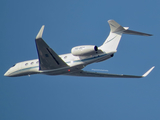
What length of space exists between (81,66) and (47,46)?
16.9 feet

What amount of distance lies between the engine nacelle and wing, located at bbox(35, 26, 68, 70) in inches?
79.9

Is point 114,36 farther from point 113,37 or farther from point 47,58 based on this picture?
point 47,58

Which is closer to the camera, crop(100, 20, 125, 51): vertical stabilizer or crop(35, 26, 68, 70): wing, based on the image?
crop(35, 26, 68, 70): wing

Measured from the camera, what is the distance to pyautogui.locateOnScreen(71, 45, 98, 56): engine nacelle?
34438mm

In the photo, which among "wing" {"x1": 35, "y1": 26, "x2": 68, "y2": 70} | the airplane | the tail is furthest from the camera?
the tail

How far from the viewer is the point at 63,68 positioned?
3716 centimetres

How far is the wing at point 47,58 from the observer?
110ft

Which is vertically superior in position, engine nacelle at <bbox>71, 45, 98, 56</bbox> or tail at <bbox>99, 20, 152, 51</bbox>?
tail at <bbox>99, 20, 152, 51</bbox>

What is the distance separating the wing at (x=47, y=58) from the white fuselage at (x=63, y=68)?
66cm

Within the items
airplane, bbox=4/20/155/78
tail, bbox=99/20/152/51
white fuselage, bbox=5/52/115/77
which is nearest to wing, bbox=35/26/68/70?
airplane, bbox=4/20/155/78

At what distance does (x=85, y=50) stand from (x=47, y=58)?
4.30 metres

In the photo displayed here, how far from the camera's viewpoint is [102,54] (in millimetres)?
35156

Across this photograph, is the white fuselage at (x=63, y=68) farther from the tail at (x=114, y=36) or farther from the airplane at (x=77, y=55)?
the tail at (x=114, y=36)

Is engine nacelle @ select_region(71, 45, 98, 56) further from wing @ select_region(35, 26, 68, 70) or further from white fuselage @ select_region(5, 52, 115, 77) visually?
wing @ select_region(35, 26, 68, 70)
